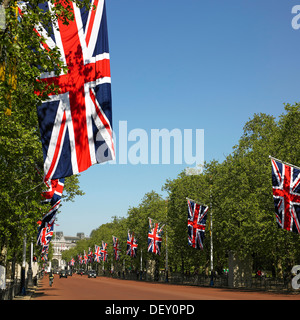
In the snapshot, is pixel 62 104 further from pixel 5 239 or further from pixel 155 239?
pixel 155 239

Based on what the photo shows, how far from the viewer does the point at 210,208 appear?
58.2 m

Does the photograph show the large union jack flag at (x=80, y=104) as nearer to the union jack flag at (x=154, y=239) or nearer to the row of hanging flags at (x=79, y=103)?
the row of hanging flags at (x=79, y=103)

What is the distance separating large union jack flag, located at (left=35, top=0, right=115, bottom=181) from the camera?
1080cm

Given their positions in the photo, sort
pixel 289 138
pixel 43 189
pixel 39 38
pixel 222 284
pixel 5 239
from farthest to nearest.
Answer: pixel 222 284
pixel 289 138
pixel 5 239
pixel 43 189
pixel 39 38

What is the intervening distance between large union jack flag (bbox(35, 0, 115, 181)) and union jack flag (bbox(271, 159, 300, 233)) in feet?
53.4

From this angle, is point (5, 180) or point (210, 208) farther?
point (210, 208)

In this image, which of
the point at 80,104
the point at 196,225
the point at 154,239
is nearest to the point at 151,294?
the point at 196,225

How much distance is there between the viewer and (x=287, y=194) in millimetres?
25750

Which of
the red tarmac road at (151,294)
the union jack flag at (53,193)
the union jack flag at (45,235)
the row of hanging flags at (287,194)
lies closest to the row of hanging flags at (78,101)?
the row of hanging flags at (287,194)

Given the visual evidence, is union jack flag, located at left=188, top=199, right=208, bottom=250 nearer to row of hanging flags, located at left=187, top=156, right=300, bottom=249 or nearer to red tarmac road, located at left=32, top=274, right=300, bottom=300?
red tarmac road, located at left=32, top=274, right=300, bottom=300

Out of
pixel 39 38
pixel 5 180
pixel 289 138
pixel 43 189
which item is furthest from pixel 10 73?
pixel 289 138

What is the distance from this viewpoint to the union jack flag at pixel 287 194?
24.8 m

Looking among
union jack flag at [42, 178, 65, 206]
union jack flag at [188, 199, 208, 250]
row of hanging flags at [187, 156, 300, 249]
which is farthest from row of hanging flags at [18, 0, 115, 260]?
union jack flag at [188, 199, 208, 250]
